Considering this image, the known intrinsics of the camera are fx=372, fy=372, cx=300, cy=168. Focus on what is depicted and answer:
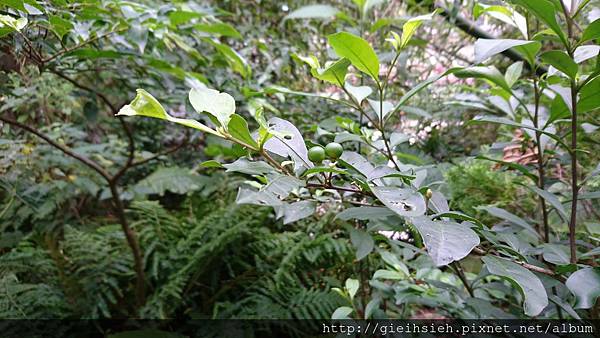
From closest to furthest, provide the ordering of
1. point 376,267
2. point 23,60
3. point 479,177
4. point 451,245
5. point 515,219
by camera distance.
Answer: point 451,245 < point 515,219 < point 23,60 < point 479,177 < point 376,267

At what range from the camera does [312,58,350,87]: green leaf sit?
1.44ft

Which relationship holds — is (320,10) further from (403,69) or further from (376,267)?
(376,267)

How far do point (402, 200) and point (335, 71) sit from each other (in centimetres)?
19

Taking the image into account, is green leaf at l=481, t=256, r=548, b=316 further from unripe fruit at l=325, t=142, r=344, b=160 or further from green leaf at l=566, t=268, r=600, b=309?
unripe fruit at l=325, t=142, r=344, b=160

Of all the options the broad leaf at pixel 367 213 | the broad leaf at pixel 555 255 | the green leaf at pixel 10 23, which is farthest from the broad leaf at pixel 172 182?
the broad leaf at pixel 555 255

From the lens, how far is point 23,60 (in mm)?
726

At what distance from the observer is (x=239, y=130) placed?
1.14 feet

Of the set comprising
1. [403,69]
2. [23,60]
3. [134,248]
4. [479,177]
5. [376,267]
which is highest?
[23,60]

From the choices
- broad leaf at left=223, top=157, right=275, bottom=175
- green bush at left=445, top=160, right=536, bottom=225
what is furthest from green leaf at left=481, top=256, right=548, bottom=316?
green bush at left=445, top=160, right=536, bottom=225

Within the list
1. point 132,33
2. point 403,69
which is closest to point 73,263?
point 132,33

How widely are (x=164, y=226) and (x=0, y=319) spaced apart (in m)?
0.50

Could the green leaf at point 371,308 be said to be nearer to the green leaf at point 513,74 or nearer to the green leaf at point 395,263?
the green leaf at point 395,263

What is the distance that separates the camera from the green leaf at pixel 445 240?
11.5 inches

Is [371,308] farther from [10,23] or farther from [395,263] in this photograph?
[10,23]
